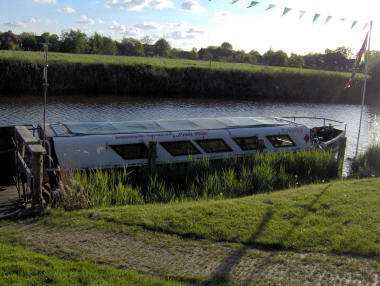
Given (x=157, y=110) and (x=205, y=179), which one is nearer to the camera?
(x=205, y=179)

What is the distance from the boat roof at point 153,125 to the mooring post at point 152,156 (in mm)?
1235

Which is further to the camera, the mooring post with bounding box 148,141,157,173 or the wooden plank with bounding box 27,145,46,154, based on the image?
the mooring post with bounding box 148,141,157,173

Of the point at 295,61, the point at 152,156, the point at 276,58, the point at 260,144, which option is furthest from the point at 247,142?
the point at 276,58

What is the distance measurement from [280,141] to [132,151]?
6098 mm

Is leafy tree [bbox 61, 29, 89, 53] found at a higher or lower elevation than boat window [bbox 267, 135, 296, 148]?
higher

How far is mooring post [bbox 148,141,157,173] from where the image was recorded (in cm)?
1155

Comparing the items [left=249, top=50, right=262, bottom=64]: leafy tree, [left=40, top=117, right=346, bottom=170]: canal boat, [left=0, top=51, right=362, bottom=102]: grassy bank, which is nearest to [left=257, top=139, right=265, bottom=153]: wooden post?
[left=40, top=117, right=346, bottom=170]: canal boat

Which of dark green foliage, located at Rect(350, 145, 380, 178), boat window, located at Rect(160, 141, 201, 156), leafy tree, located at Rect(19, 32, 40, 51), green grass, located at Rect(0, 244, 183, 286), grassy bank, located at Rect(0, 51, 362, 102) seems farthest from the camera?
leafy tree, located at Rect(19, 32, 40, 51)

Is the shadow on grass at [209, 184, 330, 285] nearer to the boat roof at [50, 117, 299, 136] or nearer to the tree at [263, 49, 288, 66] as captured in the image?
the boat roof at [50, 117, 299, 136]

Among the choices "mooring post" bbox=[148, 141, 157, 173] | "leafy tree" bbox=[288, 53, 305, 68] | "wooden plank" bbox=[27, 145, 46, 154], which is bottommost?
"mooring post" bbox=[148, 141, 157, 173]

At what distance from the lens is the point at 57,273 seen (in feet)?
17.1

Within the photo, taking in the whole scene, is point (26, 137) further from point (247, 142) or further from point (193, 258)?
point (247, 142)

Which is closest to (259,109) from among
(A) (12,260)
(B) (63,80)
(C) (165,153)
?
(B) (63,80)

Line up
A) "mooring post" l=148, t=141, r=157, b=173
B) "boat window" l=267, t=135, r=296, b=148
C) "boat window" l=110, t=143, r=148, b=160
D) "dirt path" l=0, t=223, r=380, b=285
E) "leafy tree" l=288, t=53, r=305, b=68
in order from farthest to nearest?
"leafy tree" l=288, t=53, r=305, b=68, "boat window" l=267, t=135, r=296, b=148, "boat window" l=110, t=143, r=148, b=160, "mooring post" l=148, t=141, r=157, b=173, "dirt path" l=0, t=223, r=380, b=285
